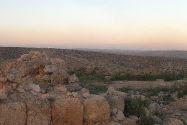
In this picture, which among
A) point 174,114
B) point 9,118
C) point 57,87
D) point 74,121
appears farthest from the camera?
point 174,114

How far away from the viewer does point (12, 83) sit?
11062 mm

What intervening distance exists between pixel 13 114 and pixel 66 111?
1280mm

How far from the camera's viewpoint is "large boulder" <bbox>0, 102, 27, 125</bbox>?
32.8ft

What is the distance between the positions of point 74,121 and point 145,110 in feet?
7.22

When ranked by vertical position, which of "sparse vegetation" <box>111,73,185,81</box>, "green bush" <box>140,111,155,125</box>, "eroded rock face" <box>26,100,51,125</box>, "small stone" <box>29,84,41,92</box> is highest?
"small stone" <box>29,84,41,92</box>

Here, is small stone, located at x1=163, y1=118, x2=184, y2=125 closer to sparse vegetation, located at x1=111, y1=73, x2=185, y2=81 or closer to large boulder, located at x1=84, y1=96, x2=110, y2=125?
large boulder, located at x1=84, y1=96, x2=110, y2=125

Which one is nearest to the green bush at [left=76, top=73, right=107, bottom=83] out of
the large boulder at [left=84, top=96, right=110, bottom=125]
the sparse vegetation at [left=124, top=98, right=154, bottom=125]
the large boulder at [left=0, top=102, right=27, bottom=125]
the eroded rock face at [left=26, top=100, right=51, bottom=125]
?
the sparse vegetation at [left=124, top=98, right=154, bottom=125]

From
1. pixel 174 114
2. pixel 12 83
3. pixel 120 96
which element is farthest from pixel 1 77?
pixel 174 114

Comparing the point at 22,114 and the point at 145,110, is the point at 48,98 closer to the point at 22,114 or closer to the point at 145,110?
the point at 22,114

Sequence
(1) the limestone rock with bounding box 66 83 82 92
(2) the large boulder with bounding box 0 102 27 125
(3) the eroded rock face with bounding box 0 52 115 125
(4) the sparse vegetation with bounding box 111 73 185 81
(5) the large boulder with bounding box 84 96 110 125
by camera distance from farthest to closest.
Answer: (4) the sparse vegetation with bounding box 111 73 185 81 → (1) the limestone rock with bounding box 66 83 82 92 → (5) the large boulder with bounding box 84 96 110 125 → (3) the eroded rock face with bounding box 0 52 115 125 → (2) the large boulder with bounding box 0 102 27 125

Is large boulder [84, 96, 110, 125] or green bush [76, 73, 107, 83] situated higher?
large boulder [84, 96, 110, 125]

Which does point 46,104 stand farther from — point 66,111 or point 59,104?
point 66,111

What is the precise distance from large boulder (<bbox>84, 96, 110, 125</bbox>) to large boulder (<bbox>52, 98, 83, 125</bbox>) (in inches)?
8.9

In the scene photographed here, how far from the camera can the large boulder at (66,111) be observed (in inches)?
418
